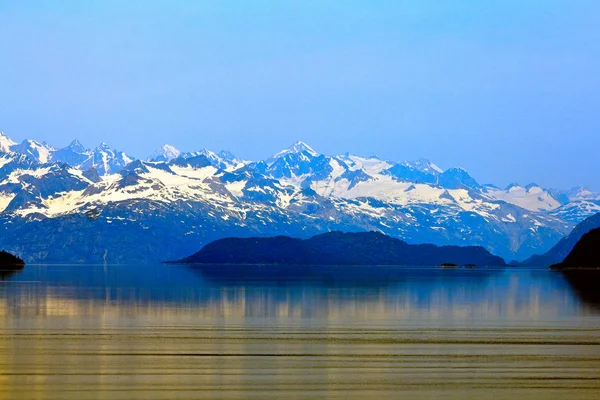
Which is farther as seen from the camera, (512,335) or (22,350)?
(512,335)

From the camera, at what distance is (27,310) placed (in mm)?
147375

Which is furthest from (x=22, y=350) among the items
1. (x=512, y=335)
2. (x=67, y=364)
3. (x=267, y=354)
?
(x=512, y=335)

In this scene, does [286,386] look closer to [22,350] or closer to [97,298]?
[22,350]

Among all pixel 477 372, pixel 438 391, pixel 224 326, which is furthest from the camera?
pixel 224 326

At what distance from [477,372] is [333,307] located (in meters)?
82.5

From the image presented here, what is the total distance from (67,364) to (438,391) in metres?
30.7

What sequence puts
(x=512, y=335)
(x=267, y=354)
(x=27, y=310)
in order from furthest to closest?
(x=27, y=310) < (x=512, y=335) < (x=267, y=354)

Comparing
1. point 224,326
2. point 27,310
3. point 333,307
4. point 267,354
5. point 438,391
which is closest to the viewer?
point 438,391

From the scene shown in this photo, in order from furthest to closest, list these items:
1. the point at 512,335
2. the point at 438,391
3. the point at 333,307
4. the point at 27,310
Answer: the point at 333,307 < the point at 27,310 < the point at 512,335 < the point at 438,391

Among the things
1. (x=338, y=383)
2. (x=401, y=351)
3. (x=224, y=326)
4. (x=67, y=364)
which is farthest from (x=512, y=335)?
(x=67, y=364)

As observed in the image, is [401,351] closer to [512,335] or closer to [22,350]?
[512,335]

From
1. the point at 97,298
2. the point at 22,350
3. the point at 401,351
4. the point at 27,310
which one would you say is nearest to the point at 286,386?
the point at 401,351

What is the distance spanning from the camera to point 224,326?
400ft

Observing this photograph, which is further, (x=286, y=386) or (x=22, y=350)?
(x=22, y=350)
